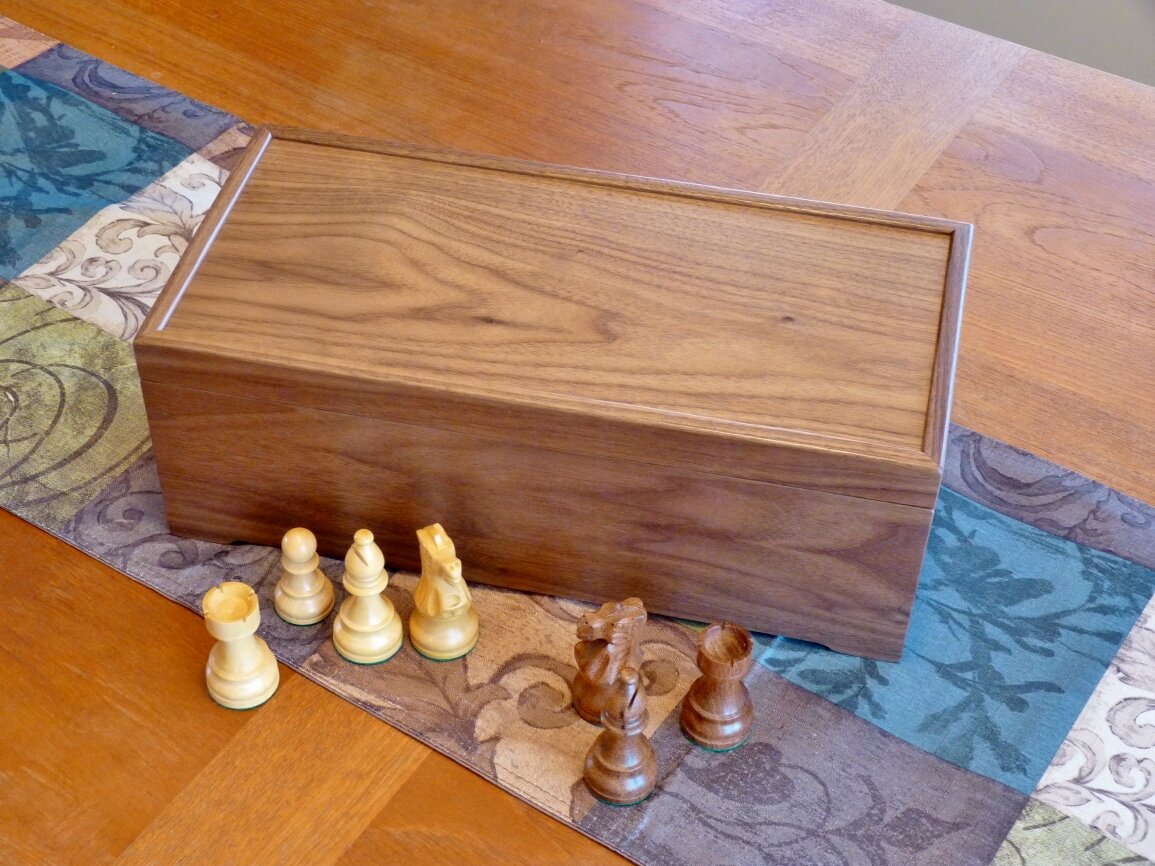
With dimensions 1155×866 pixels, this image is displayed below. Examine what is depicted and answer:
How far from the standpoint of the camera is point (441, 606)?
1108 millimetres

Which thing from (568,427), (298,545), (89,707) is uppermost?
(568,427)

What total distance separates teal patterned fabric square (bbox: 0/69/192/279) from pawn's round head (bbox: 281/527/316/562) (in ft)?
1.89

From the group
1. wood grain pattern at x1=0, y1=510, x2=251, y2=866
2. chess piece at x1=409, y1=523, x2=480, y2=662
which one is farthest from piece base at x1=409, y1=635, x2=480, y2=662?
wood grain pattern at x1=0, y1=510, x2=251, y2=866

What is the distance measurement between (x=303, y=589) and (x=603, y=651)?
269 mm

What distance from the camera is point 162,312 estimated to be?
1.12m

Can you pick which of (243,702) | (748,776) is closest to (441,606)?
(243,702)

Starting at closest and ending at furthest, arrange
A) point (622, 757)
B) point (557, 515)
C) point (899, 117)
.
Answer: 1. point (622, 757)
2. point (557, 515)
3. point (899, 117)

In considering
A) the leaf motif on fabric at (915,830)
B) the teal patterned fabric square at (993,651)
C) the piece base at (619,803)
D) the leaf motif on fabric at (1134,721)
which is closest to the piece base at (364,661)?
the piece base at (619,803)

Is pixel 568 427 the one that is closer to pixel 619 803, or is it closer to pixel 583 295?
pixel 583 295

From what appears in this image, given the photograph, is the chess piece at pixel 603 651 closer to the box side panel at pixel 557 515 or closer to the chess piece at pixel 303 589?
the box side panel at pixel 557 515

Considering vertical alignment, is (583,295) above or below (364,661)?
above

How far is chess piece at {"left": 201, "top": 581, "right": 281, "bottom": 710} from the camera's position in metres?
1.06

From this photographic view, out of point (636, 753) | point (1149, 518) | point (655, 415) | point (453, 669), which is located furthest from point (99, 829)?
point (1149, 518)

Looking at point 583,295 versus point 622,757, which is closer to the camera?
point 622,757
